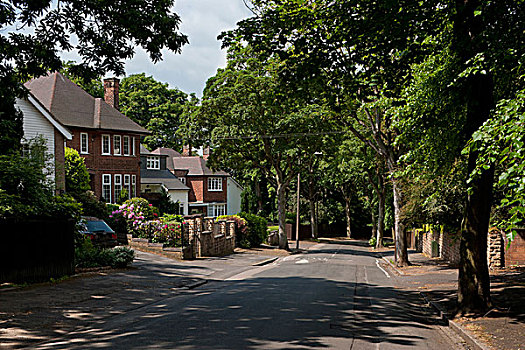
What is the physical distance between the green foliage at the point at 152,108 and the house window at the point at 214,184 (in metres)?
13.7

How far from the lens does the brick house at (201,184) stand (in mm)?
63312

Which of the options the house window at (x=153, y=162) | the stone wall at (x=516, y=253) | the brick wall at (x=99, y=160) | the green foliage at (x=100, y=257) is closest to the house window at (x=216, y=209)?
the house window at (x=153, y=162)

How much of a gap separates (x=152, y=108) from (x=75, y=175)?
1693 inches

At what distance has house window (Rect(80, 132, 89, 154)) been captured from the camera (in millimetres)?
38531

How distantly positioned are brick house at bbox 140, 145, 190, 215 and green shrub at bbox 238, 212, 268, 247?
17902mm

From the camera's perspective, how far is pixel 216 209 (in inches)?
2566

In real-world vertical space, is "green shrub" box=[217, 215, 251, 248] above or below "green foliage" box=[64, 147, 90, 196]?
below

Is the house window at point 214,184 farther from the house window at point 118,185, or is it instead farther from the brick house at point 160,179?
the house window at point 118,185

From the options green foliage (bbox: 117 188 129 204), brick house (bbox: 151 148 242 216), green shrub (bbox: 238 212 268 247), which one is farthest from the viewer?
brick house (bbox: 151 148 242 216)

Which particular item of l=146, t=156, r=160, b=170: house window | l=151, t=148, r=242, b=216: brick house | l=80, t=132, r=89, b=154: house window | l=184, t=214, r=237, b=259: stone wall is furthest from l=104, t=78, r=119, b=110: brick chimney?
l=184, t=214, r=237, b=259: stone wall

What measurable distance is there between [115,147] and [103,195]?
3.83 metres

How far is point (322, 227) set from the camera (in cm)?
6919

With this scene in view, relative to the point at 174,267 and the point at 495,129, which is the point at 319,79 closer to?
the point at 495,129

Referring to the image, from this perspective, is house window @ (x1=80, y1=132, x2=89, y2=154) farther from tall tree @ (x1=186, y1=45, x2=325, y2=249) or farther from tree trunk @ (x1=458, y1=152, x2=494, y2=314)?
tree trunk @ (x1=458, y1=152, x2=494, y2=314)
